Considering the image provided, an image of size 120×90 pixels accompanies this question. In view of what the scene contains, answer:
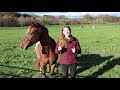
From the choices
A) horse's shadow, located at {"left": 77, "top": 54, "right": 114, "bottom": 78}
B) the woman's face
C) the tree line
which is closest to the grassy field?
horse's shadow, located at {"left": 77, "top": 54, "right": 114, "bottom": 78}

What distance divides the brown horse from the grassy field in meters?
0.47

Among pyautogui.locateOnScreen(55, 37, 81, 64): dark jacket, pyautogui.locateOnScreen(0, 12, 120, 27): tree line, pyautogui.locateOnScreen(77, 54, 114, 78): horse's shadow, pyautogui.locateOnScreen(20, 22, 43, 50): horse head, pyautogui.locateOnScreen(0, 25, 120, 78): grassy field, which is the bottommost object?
pyautogui.locateOnScreen(77, 54, 114, 78): horse's shadow

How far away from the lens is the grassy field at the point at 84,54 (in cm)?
817

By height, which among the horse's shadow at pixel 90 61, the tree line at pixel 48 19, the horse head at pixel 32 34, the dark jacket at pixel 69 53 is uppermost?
the tree line at pixel 48 19

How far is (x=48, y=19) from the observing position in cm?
768

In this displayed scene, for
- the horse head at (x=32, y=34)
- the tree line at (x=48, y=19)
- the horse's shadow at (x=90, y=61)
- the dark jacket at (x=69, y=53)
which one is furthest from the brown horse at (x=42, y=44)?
the horse's shadow at (x=90, y=61)

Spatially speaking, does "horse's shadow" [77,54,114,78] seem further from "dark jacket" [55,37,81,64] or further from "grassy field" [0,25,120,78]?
"dark jacket" [55,37,81,64]

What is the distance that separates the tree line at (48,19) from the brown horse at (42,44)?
1.47 ft

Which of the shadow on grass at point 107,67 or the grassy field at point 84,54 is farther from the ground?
the grassy field at point 84,54

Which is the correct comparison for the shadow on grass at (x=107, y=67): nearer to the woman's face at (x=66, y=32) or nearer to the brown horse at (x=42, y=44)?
the brown horse at (x=42, y=44)

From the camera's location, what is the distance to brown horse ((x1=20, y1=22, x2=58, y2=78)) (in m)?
7.05

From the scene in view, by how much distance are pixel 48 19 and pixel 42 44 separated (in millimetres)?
736
